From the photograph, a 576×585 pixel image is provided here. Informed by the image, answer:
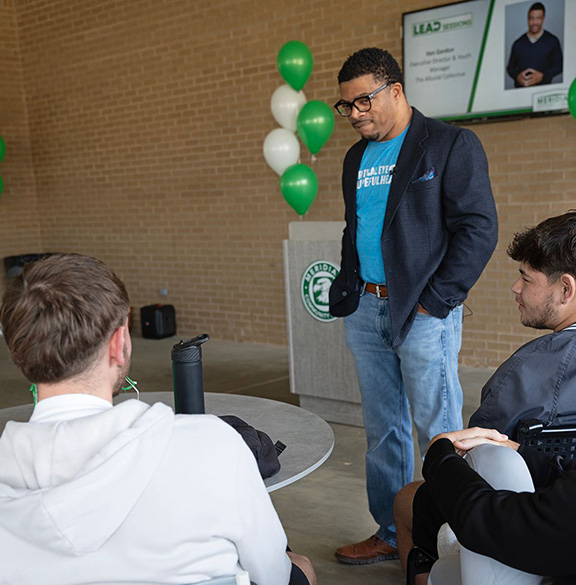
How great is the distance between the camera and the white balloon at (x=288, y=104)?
5840 mm

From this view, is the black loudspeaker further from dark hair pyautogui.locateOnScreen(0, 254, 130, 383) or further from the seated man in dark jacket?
dark hair pyautogui.locateOnScreen(0, 254, 130, 383)

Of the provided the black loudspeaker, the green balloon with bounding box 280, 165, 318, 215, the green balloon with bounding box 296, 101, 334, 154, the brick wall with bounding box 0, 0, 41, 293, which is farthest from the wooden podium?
the brick wall with bounding box 0, 0, 41, 293

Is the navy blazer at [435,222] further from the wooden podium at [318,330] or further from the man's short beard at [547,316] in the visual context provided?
the wooden podium at [318,330]

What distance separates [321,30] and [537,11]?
190 centimetres

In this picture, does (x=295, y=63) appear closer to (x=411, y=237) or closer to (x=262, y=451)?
(x=411, y=237)

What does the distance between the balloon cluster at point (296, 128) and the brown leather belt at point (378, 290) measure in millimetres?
3091

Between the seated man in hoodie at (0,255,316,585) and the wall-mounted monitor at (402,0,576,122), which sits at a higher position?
the wall-mounted monitor at (402,0,576,122)

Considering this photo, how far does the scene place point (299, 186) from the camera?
18.2 ft

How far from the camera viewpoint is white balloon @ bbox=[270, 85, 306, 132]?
5840 mm

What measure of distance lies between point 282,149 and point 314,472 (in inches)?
117

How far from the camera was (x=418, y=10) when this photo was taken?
5559 mm

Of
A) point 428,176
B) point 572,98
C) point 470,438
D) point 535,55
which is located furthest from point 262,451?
point 535,55

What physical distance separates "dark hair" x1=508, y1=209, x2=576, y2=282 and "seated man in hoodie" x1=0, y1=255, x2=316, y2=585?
0.88 metres

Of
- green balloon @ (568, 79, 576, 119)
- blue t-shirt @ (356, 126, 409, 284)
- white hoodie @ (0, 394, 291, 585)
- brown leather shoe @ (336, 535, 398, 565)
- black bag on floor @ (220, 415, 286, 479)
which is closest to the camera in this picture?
white hoodie @ (0, 394, 291, 585)
